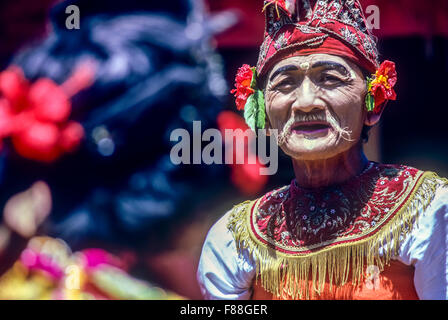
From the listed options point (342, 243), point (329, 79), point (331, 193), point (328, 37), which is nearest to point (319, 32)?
point (328, 37)

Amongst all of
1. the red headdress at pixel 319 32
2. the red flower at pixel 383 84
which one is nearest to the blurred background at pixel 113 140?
the red headdress at pixel 319 32

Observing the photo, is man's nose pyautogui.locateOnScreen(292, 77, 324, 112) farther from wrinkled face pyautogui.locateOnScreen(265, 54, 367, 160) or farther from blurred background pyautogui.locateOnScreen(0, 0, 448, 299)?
blurred background pyautogui.locateOnScreen(0, 0, 448, 299)

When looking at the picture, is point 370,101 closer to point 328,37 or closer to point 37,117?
point 328,37

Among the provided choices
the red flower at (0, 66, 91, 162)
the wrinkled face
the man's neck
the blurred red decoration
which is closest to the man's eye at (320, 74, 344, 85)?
the wrinkled face

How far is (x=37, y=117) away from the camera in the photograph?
3.46m

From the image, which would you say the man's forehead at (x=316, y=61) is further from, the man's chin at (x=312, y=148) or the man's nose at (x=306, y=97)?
the man's chin at (x=312, y=148)

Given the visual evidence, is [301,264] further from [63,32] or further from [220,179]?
[63,32]

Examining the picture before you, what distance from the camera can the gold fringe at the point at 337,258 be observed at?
1.87m

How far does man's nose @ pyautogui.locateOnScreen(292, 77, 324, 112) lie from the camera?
191 cm

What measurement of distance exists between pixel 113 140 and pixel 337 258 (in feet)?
5.92

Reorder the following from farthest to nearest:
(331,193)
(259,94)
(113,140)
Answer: (113,140) < (259,94) < (331,193)

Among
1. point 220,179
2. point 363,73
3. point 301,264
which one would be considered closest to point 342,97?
point 363,73

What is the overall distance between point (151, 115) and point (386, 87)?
5.56ft

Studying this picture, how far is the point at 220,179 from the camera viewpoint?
3209 mm
